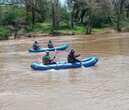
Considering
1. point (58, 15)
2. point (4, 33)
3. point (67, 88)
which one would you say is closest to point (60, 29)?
point (58, 15)

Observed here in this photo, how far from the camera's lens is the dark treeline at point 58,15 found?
204 feet

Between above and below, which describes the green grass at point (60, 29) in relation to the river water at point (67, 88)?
below

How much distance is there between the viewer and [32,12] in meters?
65.0

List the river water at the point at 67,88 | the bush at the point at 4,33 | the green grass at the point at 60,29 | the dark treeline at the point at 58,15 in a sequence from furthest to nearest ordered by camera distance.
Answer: the dark treeline at the point at 58,15 < the green grass at the point at 60,29 < the bush at the point at 4,33 < the river water at the point at 67,88

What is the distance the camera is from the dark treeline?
62.2m

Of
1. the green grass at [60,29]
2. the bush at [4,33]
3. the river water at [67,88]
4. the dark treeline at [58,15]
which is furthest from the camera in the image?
the dark treeline at [58,15]

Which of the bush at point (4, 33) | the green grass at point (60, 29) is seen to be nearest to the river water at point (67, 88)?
the bush at point (4, 33)

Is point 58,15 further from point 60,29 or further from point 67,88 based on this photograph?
point 67,88

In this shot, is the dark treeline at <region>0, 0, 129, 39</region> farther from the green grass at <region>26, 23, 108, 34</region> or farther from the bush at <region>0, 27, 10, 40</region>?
the bush at <region>0, 27, 10, 40</region>

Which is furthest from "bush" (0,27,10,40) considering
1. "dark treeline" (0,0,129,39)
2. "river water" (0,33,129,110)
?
"river water" (0,33,129,110)

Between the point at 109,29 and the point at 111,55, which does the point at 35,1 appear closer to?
the point at 109,29

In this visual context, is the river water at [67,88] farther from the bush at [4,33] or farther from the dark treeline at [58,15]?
Answer: the dark treeline at [58,15]

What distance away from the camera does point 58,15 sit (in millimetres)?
65000

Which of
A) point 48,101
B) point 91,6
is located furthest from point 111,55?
point 91,6
